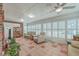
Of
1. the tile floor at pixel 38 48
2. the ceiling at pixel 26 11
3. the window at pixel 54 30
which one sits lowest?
the tile floor at pixel 38 48

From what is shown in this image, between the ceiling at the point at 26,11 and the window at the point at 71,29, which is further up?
the ceiling at the point at 26,11

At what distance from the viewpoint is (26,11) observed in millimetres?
2059

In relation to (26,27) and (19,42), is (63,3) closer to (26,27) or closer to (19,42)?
(26,27)

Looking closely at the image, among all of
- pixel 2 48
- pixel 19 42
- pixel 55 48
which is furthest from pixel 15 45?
pixel 55 48

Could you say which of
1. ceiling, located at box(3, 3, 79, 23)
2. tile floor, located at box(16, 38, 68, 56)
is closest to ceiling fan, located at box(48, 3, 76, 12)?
ceiling, located at box(3, 3, 79, 23)

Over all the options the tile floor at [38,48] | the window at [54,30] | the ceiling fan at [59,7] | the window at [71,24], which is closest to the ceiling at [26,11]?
the ceiling fan at [59,7]

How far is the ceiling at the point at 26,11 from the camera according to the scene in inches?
79.9

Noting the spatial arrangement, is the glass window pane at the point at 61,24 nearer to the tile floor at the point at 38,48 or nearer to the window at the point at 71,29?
the window at the point at 71,29

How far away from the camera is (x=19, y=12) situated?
80.7 inches

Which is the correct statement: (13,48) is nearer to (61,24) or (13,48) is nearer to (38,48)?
(38,48)

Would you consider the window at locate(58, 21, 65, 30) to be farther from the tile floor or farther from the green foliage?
the green foliage

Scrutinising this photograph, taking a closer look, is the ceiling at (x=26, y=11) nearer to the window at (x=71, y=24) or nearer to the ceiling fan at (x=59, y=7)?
the ceiling fan at (x=59, y=7)

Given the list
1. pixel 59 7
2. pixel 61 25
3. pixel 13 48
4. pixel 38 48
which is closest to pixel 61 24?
pixel 61 25

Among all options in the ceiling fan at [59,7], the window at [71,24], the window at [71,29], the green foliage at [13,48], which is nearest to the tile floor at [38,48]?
the green foliage at [13,48]
